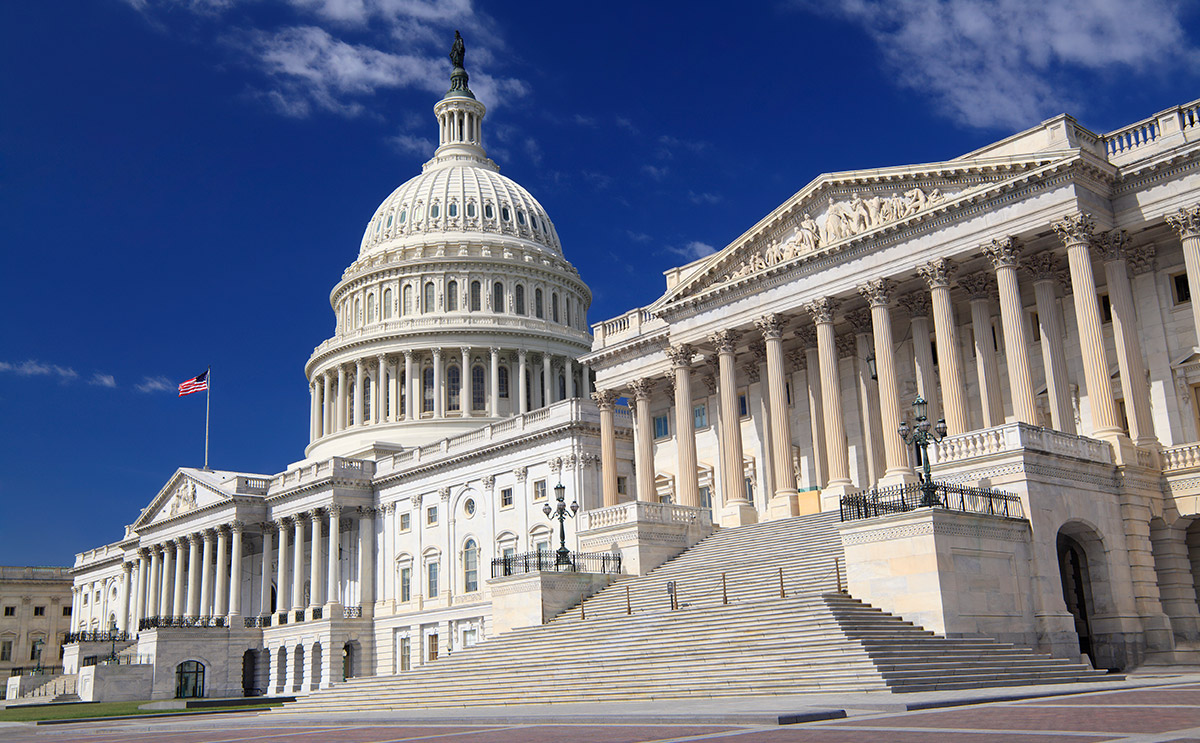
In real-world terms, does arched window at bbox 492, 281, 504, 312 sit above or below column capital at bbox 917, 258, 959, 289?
above

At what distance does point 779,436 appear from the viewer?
5216cm

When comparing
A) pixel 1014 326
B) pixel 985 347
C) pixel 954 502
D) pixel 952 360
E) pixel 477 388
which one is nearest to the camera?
pixel 954 502

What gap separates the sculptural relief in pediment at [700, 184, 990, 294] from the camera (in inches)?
1886

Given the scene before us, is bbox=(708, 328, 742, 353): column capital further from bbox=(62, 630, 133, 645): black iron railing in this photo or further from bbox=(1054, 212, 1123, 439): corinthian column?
bbox=(62, 630, 133, 645): black iron railing

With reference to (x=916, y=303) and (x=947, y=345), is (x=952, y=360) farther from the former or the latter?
(x=916, y=303)

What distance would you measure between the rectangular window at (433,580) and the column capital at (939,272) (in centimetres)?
4599

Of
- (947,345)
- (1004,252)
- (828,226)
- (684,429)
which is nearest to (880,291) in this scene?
(947,345)

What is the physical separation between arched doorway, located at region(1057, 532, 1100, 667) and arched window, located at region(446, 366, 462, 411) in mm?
70889

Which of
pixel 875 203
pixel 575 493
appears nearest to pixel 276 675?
pixel 575 493

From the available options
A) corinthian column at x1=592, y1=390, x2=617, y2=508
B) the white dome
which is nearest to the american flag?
the white dome

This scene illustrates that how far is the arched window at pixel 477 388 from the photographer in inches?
4129

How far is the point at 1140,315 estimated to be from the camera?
44.9m

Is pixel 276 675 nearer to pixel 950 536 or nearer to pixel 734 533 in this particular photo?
pixel 734 533

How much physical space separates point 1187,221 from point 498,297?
77.4 metres
